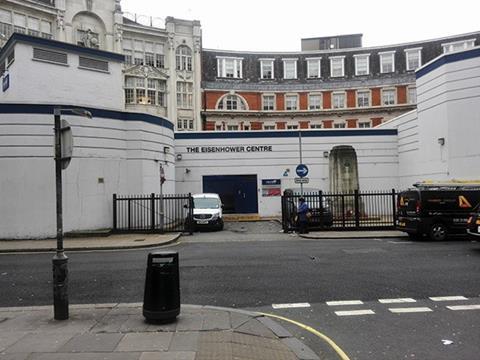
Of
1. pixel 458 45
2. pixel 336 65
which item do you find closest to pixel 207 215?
pixel 336 65

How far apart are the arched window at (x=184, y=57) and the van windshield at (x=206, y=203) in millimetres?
26471

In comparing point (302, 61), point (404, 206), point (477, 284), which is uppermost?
point (302, 61)

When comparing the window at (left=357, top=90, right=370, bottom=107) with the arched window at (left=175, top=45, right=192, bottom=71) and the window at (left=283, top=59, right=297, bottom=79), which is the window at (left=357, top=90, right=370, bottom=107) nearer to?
the window at (left=283, top=59, right=297, bottom=79)

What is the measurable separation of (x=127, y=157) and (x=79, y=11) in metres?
25.2

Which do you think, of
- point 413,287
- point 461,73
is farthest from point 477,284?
point 461,73

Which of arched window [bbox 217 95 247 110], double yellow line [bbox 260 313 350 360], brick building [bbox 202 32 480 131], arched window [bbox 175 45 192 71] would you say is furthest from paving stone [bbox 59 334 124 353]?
arched window [bbox 217 95 247 110]

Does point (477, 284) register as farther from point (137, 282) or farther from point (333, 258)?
point (137, 282)

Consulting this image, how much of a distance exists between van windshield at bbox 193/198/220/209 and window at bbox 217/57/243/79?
30.3 m

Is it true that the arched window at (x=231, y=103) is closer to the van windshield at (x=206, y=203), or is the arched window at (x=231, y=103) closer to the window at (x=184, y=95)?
the window at (x=184, y=95)

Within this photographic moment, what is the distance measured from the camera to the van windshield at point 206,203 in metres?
23.1

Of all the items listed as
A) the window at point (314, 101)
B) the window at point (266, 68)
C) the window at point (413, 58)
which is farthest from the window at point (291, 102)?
the window at point (413, 58)

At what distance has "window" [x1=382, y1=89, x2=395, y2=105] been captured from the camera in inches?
2044

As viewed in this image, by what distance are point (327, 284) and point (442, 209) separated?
372 inches

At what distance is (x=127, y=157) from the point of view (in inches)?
852
